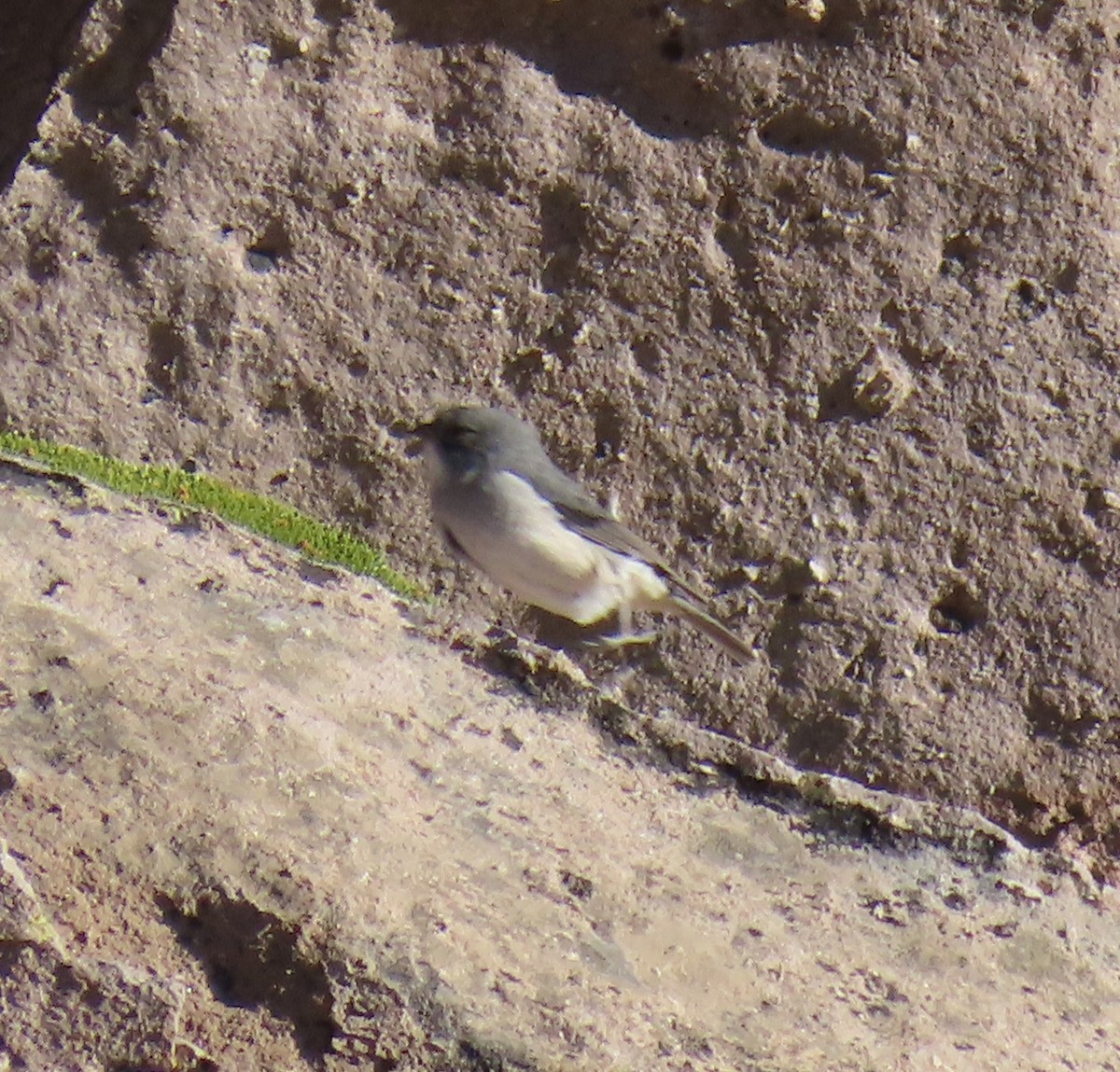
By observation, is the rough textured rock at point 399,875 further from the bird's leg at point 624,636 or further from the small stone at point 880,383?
the small stone at point 880,383

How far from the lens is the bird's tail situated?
23.8ft

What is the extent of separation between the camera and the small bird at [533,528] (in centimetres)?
742

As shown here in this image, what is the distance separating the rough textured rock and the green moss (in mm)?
480

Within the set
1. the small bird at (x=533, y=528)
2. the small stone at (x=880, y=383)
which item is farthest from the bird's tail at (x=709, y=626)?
the small stone at (x=880, y=383)

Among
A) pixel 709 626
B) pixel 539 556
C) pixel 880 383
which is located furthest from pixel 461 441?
pixel 880 383

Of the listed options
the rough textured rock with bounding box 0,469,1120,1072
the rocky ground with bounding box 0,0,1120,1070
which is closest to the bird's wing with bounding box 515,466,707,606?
the rocky ground with bounding box 0,0,1120,1070

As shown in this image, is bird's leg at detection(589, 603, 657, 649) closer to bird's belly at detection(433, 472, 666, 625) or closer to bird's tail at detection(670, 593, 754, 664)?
bird's belly at detection(433, 472, 666, 625)

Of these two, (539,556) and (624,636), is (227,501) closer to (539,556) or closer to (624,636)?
(539,556)

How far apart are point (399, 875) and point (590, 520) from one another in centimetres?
317

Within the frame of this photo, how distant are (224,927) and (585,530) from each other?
3.69 metres

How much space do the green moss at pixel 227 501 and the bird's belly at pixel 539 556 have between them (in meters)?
0.41

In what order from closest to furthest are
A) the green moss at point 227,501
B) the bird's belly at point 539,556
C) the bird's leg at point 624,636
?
1. the green moss at point 227,501
2. the bird's belly at point 539,556
3. the bird's leg at point 624,636

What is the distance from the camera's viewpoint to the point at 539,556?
24.8ft

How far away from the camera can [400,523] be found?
7836mm
